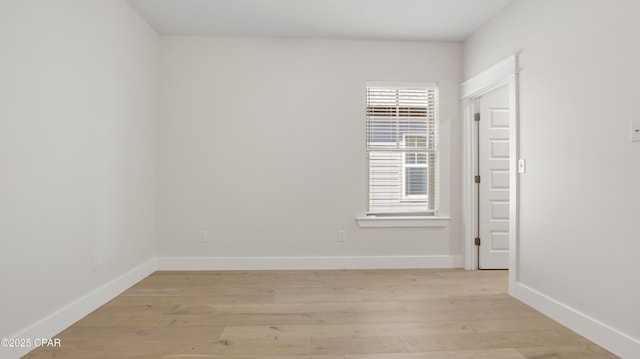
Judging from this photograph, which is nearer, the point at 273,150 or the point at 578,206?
the point at 578,206

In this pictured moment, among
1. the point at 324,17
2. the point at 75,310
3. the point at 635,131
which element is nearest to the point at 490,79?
the point at 635,131

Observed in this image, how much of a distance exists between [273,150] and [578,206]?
2936 millimetres

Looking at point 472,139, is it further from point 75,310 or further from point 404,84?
point 75,310

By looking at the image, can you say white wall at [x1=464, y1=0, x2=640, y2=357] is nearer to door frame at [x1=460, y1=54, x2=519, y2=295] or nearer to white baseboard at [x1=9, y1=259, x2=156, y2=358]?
door frame at [x1=460, y1=54, x2=519, y2=295]

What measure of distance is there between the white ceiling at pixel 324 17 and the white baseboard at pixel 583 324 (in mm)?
2652

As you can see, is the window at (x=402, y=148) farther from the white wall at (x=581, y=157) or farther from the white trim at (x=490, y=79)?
the white wall at (x=581, y=157)

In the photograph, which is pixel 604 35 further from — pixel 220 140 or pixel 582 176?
pixel 220 140

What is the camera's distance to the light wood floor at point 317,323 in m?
2.13

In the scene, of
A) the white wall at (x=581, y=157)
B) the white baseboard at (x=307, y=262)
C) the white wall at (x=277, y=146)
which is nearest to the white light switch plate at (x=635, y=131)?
the white wall at (x=581, y=157)

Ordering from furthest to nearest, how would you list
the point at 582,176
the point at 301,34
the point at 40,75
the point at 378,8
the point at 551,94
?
1. the point at 301,34
2. the point at 378,8
3. the point at 551,94
4. the point at 582,176
5. the point at 40,75

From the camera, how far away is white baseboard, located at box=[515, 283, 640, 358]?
2.08 metres

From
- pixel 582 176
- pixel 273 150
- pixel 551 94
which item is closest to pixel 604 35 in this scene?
pixel 551 94

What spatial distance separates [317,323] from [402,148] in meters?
2.44

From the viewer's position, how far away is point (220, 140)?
409cm
